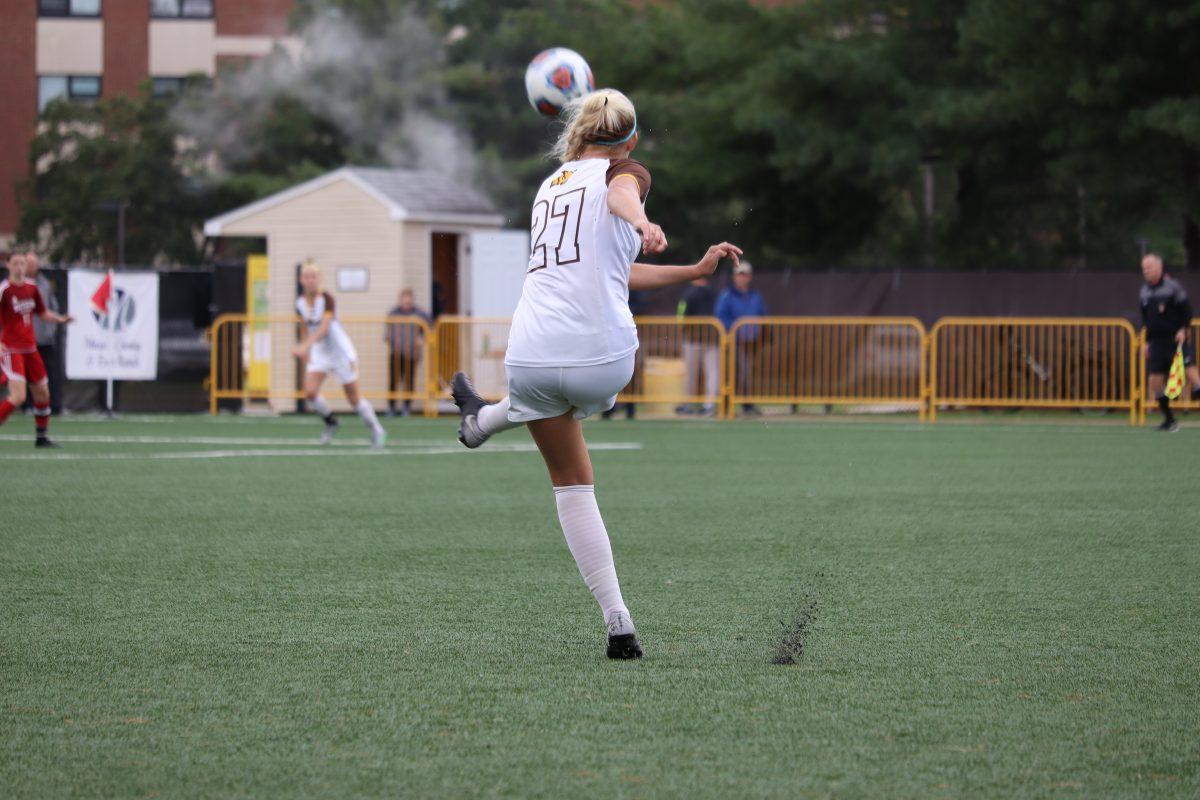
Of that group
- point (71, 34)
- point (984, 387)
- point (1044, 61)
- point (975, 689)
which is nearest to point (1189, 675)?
point (975, 689)

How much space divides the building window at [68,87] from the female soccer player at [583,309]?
4970 cm

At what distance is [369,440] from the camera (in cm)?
1819

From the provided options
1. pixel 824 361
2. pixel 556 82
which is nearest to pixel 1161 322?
pixel 824 361

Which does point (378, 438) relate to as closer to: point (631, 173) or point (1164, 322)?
point (1164, 322)

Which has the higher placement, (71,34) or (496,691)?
(71,34)

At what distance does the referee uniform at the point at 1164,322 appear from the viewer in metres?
19.2

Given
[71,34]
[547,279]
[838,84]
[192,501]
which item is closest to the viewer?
[547,279]

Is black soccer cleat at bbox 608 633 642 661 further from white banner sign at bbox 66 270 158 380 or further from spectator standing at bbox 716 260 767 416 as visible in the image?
white banner sign at bbox 66 270 158 380

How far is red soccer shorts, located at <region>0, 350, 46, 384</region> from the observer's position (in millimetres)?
15711

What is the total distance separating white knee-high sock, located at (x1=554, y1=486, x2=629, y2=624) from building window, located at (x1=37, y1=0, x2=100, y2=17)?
164ft

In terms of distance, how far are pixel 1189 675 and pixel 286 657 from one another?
2.86 m

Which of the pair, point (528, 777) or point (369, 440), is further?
point (369, 440)

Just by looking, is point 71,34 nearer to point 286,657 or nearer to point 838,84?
point 838,84

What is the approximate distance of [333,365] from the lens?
55.9ft
